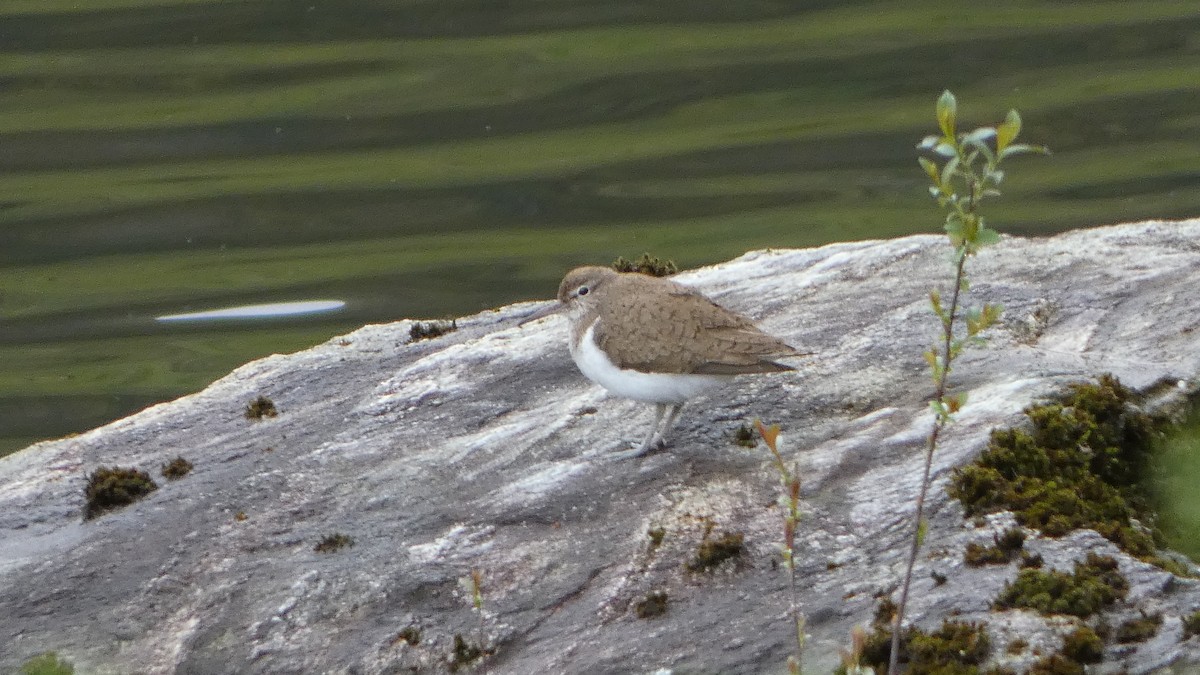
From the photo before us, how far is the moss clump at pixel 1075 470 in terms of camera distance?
5980 mm

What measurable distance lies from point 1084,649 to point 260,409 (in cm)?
469

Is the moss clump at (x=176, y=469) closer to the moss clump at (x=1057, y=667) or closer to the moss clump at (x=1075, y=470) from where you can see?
the moss clump at (x=1075, y=470)

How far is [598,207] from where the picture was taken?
1652 cm

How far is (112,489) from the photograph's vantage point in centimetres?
750

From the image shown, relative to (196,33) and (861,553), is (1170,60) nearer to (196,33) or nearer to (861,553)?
(196,33)

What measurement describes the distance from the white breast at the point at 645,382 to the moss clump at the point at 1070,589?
2.17 metres

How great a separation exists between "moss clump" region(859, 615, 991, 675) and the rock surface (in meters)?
0.09

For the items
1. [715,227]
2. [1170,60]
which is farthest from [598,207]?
[1170,60]

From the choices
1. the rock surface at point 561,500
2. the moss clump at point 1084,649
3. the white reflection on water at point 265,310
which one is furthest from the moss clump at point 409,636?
the white reflection on water at point 265,310

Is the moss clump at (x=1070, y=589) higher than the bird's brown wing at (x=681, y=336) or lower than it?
lower

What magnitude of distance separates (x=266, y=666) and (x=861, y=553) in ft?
8.01

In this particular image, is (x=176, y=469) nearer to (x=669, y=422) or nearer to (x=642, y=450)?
(x=642, y=450)

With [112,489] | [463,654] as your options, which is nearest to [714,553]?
[463,654]

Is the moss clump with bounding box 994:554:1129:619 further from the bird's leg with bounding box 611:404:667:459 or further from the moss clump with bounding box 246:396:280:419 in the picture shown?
the moss clump with bounding box 246:396:280:419
